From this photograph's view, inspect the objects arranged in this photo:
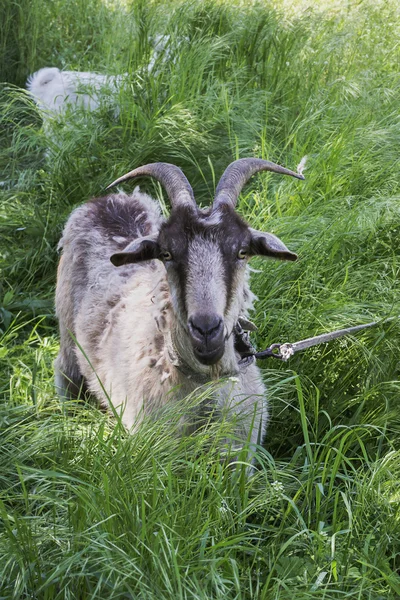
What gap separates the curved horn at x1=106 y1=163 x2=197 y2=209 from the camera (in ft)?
11.7

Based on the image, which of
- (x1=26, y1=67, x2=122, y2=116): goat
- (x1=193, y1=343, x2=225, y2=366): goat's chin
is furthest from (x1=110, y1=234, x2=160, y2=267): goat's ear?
(x1=26, y1=67, x2=122, y2=116): goat

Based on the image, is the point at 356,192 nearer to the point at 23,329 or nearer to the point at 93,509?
the point at 23,329

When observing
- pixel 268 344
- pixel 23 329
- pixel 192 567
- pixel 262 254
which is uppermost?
pixel 262 254

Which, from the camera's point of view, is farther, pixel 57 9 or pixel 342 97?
pixel 57 9

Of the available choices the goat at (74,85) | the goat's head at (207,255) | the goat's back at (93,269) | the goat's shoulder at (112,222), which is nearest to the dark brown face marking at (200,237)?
the goat's head at (207,255)

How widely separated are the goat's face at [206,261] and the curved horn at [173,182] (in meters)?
0.08

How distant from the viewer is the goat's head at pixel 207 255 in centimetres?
323

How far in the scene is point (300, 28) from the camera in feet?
22.4

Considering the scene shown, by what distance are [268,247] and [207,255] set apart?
319mm

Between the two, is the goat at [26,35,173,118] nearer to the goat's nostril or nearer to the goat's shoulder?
the goat's shoulder

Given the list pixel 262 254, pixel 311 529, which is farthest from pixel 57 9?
pixel 311 529

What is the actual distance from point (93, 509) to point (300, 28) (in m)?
5.32

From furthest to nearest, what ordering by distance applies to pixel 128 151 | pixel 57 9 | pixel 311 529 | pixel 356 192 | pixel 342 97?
pixel 57 9 < pixel 342 97 < pixel 128 151 < pixel 356 192 < pixel 311 529

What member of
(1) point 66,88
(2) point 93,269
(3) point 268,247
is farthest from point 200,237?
(1) point 66,88
